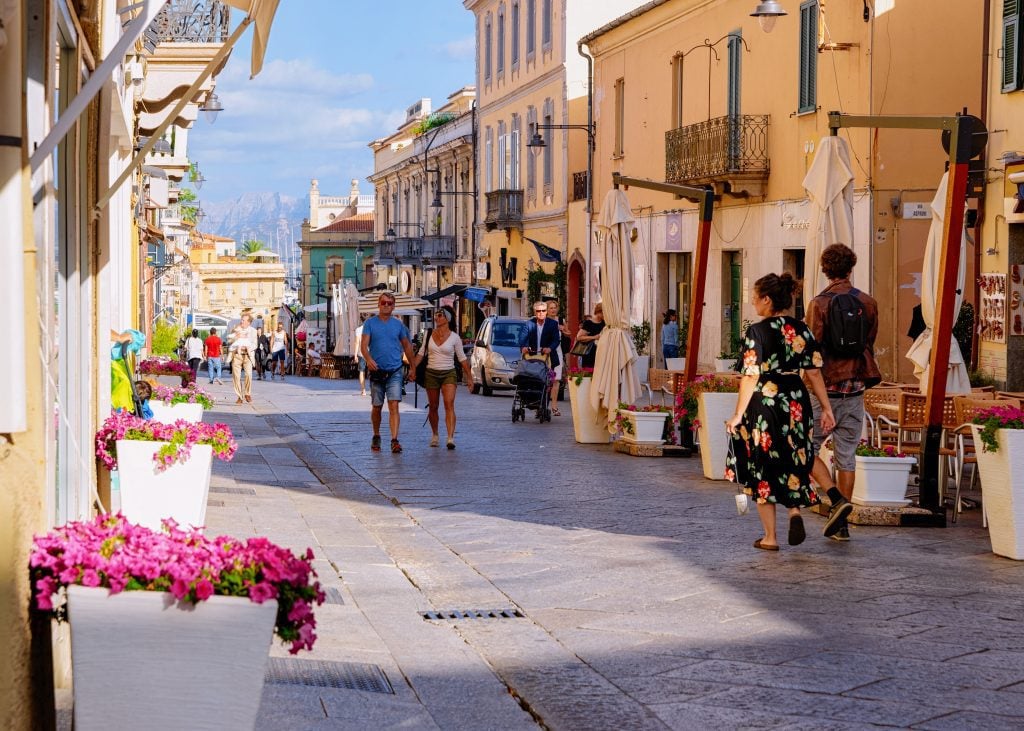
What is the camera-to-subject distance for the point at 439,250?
60156mm

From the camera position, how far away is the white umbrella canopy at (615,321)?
56.2ft

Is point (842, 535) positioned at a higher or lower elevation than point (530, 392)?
lower

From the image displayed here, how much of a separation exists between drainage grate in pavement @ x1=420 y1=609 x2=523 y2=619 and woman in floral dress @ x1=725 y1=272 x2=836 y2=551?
7.37 ft

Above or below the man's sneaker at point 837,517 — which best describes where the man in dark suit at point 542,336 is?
above

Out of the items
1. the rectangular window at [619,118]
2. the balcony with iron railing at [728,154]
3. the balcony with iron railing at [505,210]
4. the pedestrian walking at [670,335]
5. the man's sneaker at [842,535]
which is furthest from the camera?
the balcony with iron railing at [505,210]

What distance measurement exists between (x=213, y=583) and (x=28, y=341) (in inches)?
31.3

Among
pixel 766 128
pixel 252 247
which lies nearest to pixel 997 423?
pixel 766 128

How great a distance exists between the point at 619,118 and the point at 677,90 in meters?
4.46

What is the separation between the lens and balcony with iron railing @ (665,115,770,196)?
2778 centimetres

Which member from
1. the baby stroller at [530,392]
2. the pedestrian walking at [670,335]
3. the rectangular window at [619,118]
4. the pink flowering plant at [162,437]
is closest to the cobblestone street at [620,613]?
the pink flowering plant at [162,437]

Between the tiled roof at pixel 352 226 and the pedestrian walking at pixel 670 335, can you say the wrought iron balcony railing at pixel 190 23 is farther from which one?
the tiled roof at pixel 352 226

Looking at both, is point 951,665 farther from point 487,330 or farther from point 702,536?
point 487,330

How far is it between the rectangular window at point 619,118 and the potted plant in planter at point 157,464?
94.0ft

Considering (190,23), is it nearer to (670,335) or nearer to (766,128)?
(766,128)
